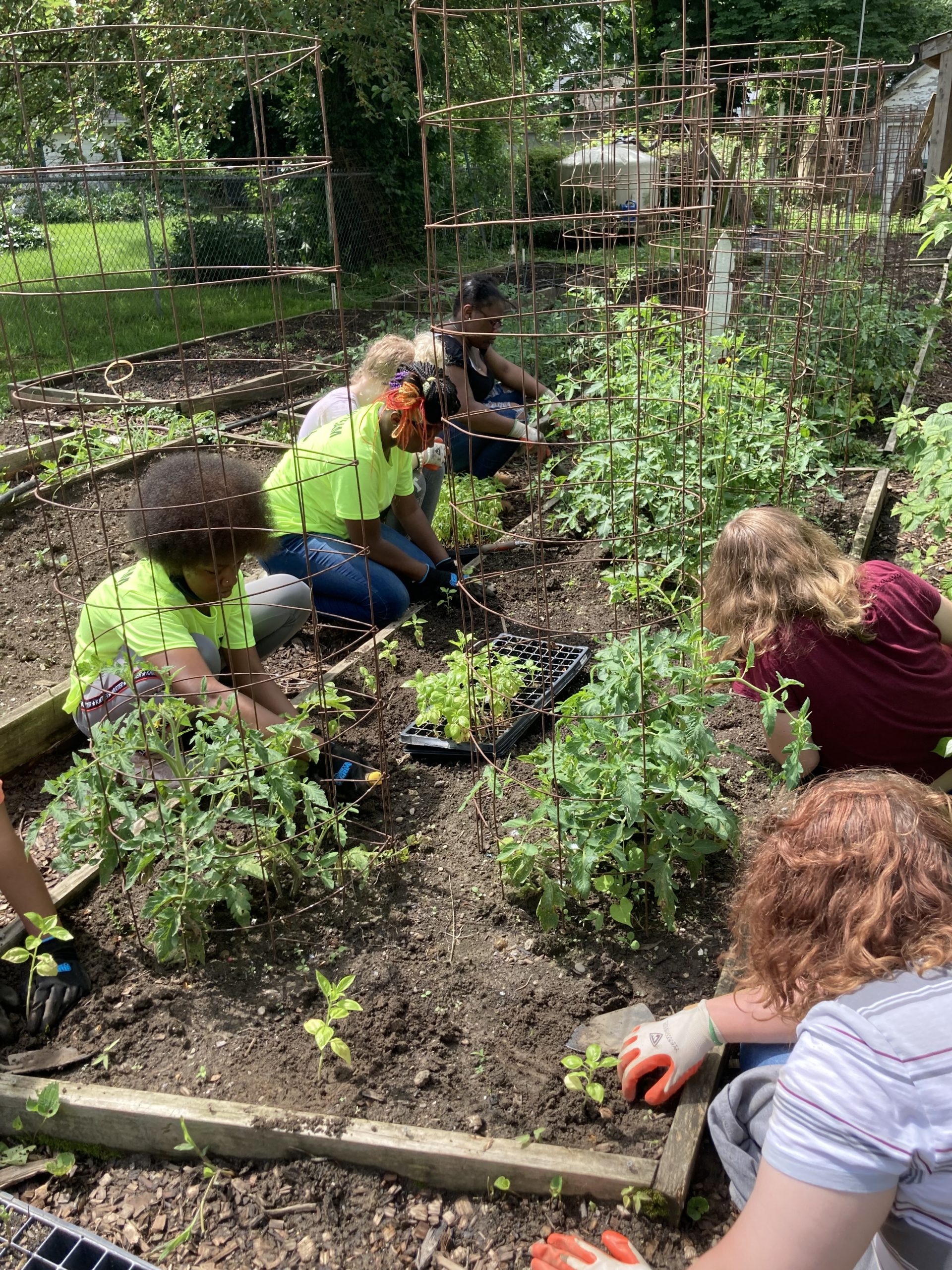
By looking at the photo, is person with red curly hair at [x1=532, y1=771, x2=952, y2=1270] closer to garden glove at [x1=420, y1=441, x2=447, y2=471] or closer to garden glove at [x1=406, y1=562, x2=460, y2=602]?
garden glove at [x1=406, y1=562, x2=460, y2=602]

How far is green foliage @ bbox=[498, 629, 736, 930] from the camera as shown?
239cm

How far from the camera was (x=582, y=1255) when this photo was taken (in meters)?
1.66

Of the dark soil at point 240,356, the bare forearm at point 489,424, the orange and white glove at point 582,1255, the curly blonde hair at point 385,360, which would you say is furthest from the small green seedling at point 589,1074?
the dark soil at point 240,356

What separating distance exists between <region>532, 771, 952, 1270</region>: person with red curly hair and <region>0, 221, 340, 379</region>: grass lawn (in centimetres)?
722

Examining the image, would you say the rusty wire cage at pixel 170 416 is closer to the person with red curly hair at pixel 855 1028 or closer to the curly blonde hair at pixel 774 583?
the curly blonde hair at pixel 774 583

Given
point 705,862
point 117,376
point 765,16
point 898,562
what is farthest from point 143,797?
point 765,16

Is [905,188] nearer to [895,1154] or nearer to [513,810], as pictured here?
[513,810]

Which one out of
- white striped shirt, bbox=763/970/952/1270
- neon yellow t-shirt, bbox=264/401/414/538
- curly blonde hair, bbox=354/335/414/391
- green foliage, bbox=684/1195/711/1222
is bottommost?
green foliage, bbox=684/1195/711/1222

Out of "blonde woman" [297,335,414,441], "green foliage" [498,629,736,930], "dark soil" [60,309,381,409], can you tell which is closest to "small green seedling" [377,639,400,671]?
"blonde woman" [297,335,414,441]

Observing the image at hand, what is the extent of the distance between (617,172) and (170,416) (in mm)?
3313

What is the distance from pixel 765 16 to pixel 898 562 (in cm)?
2896

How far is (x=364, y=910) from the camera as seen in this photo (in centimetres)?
274

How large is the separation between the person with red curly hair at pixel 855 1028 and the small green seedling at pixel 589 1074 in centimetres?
42

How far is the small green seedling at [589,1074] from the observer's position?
204 centimetres
